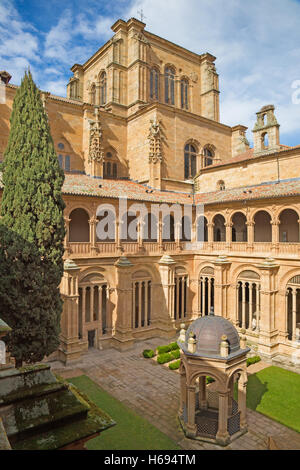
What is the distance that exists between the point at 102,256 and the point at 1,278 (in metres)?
8.15

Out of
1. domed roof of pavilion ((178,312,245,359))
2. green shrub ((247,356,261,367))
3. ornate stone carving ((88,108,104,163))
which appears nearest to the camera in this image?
domed roof of pavilion ((178,312,245,359))

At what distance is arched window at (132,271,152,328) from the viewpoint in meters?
23.0

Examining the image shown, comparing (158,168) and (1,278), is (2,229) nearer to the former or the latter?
(1,278)

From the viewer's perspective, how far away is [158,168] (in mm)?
28984

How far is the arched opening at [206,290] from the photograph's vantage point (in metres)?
25.2

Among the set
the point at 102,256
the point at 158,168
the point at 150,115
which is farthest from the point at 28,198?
the point at 150,115

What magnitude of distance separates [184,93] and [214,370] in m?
34.6

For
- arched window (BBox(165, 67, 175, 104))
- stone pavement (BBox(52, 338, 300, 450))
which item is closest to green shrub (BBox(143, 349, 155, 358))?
stone pavement (BBox(52, 338, 300, 450))

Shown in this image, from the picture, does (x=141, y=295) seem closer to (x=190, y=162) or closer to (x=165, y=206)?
(x=165, y=206)

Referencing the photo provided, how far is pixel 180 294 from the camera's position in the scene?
2605cm

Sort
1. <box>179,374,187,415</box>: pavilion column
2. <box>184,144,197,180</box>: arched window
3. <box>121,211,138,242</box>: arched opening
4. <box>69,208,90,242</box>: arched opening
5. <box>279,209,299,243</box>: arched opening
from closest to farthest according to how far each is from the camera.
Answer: <box>179,374,187,415</box>: pavilion column, <box>279,209,299,243</box>: arched opening, <box>69,208,90,242</box>: arched opening, <box>121,211,138,242</box>: arched opening, <box>184,144,197,180</box>: arched window

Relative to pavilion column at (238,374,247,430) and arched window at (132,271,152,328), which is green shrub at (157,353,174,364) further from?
pavilion column at (238,374,247,430)

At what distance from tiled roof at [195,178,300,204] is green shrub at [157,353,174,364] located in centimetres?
1216

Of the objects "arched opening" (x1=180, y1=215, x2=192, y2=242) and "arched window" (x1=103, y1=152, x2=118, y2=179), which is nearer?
"arched opening" (x1=180, y1=215, x2=192, y2=242)
